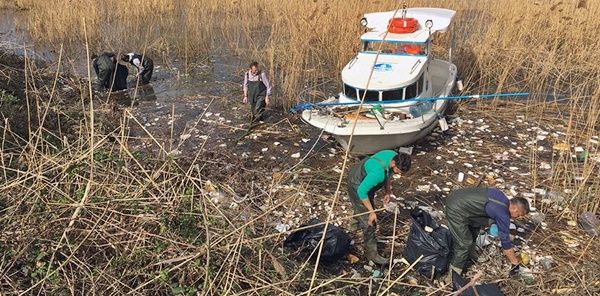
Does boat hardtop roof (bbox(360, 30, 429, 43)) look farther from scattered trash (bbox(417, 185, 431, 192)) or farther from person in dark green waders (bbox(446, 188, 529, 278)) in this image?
person in dark green waders (bbox(446, 188, 529, 278))

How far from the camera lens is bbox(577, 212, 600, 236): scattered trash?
4662 millimetres

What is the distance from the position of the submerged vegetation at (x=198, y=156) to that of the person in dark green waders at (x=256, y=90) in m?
0.74

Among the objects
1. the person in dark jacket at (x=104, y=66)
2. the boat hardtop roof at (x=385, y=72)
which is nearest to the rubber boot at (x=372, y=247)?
the boat hardtop roof at (x=385, y=72)

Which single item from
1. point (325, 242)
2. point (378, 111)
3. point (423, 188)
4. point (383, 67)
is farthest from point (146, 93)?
point (325, 242)

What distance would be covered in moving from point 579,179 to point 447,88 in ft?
9.51

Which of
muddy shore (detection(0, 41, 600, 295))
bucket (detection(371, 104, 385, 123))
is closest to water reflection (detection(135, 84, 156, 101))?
muddy shore (detection(0, 41, 600, 295))

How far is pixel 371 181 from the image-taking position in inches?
162

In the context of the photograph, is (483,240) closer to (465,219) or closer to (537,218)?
(465,219)

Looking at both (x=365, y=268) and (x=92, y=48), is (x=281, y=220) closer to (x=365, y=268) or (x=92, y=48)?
(x=365, y=268)

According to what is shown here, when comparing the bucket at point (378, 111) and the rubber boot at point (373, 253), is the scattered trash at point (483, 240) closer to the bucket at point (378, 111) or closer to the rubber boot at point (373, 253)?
the rubber boot at point (373, 253)

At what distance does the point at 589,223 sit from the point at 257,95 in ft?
16.4

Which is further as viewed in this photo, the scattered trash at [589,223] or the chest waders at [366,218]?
the scattered trash at [589,223]

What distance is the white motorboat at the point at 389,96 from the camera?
6.15 m

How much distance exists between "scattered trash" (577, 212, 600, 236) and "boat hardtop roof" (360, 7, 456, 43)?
320 centimetres
